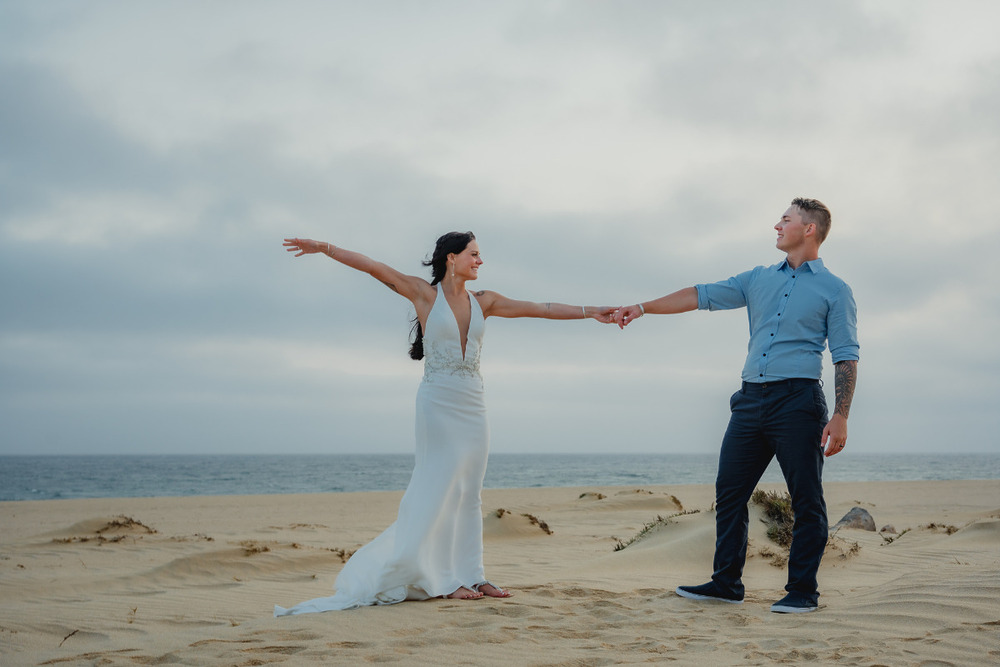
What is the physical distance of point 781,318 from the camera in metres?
4.89

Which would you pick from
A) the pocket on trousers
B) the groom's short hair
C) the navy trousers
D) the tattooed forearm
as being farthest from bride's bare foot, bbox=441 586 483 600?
the groom's short hair

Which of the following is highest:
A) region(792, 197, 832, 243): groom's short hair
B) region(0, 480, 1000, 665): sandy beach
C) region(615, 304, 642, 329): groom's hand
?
region(792, 197, 832, 243): groom's short hair

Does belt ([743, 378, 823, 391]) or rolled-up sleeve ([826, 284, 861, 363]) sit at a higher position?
rolled-up sleeve ([826, 284, 861, 363])

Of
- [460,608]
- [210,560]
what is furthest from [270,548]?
[460,608]

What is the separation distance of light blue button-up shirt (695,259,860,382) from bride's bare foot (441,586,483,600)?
94.0 inches

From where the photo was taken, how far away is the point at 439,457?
5.46 metres

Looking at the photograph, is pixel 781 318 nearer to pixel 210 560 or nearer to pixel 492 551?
pixel 492 551

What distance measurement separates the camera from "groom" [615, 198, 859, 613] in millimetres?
4648

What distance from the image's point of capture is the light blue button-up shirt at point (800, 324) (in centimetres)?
475

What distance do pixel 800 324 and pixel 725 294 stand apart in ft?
2.16

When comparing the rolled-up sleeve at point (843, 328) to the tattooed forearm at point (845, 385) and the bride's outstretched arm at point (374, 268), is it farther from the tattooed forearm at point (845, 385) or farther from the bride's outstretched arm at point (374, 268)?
the bride's outstretched arm at point (374, 268)

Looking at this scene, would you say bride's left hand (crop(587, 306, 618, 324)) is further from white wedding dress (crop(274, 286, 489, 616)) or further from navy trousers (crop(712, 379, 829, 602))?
navy trousers (crop(712, 379, 829, 602))

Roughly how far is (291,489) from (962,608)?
117 ft

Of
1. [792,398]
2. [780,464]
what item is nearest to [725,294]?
[792,398]
